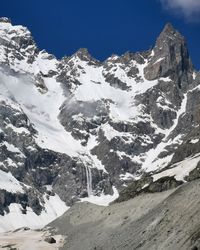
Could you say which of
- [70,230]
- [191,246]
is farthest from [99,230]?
[191,246]

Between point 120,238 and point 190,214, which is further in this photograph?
point 120,238

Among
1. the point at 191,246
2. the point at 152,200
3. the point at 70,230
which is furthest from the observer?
the point at 70,230

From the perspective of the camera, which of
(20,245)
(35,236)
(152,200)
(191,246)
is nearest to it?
(191,246)

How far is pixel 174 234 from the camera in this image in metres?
62.6

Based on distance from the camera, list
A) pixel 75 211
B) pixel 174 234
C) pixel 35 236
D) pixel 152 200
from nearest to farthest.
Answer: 1. pixel 174 234
2. pixel 152 200
3. pixel 35 236
4. pixel 75 211

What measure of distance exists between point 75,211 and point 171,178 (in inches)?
1181

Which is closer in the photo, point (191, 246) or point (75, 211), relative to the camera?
point (191, 246)

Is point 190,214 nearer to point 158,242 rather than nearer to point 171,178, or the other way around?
point 158,242

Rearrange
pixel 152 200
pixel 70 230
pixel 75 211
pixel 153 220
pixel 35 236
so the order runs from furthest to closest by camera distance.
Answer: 1. pixel 75 211
2. pixel 35 236
3. pixel 70 230
4. pixel 152 200
5. pixel 153 220

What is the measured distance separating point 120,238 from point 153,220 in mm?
5252

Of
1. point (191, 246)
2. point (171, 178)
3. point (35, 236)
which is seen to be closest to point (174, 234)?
point (191, 246)

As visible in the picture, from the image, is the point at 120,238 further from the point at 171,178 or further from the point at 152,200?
the point at 171,178

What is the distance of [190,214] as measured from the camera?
65250 mm

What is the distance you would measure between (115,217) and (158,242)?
33.5m
